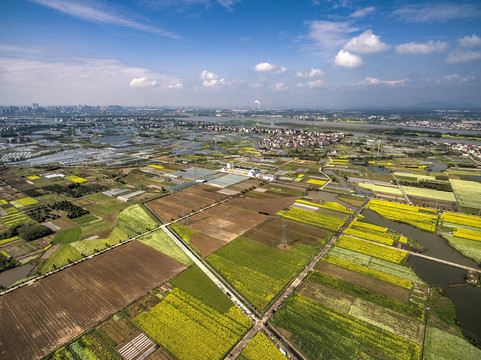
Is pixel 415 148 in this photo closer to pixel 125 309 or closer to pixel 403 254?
pixel 403 254

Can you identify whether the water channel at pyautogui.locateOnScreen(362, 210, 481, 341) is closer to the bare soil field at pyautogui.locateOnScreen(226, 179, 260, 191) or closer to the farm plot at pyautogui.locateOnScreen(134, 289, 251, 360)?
the farm plot at pyautogui.locateOnScreen(134, 289, 251, 360)

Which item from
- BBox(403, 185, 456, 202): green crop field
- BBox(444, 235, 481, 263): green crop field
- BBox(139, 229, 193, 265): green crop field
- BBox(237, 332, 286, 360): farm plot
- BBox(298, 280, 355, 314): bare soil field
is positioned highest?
BBox(403, 185, 456, 202): green crop field

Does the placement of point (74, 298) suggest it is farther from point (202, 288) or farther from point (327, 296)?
point (327, 296)

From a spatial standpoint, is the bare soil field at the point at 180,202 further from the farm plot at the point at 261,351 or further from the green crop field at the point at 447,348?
the green crop field at the point at 447,348

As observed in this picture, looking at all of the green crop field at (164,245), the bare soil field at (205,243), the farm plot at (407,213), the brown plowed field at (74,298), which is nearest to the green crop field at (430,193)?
the farm plot at (407,213)

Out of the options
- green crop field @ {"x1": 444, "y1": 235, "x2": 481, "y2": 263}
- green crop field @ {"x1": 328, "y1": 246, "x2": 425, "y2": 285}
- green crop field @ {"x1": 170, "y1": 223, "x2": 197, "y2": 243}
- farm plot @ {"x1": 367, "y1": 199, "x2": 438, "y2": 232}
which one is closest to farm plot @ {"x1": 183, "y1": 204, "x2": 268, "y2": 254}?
green crop field @ {"x1": 170, "y1": 223, "x2": 197, "y2": 243}

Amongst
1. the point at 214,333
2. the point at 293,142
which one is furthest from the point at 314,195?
the point at 293,142
